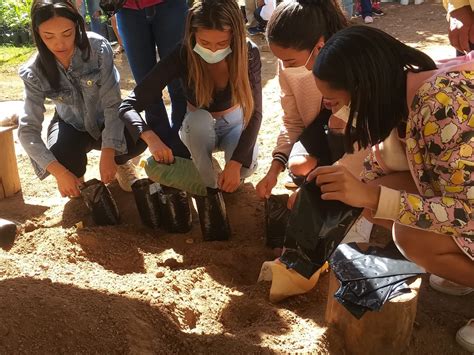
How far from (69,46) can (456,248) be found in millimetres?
2069

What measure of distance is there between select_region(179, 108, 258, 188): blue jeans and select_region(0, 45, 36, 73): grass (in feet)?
13.4

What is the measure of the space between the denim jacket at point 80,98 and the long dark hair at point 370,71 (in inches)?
61.9

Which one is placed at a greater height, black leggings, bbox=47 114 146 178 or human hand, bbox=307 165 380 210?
human hand, bbox=307 165 380 210

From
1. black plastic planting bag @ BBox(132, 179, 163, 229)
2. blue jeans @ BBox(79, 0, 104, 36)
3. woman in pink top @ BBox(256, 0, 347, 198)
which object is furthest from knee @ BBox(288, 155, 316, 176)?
blue jeans @ BBox(79, 0, 104, 36)

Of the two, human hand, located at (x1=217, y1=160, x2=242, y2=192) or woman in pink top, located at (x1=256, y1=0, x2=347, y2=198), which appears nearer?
woman in pink top, located at (x1=256, y1=0, x2=347, y2=198)

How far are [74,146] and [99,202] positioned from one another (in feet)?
1.23

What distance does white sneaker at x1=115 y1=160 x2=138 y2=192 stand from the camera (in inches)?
126

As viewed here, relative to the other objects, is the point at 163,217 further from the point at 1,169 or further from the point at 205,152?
the point at 1,169

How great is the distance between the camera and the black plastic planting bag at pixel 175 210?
2775 mm

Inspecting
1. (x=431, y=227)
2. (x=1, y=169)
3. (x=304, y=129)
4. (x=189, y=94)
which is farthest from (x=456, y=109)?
(x=1, y=169)

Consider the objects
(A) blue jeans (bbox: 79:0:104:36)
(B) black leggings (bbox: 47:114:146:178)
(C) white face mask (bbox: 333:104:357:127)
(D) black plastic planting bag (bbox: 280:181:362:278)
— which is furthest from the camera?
(A) blue jeans (bbox: 79:0:104:36)

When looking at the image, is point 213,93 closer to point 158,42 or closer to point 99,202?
point 158,42

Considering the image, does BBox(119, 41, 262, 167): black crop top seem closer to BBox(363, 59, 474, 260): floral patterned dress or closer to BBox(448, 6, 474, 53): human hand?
BBox(448, 6, 474, 53): human hand

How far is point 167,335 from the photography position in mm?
1840
